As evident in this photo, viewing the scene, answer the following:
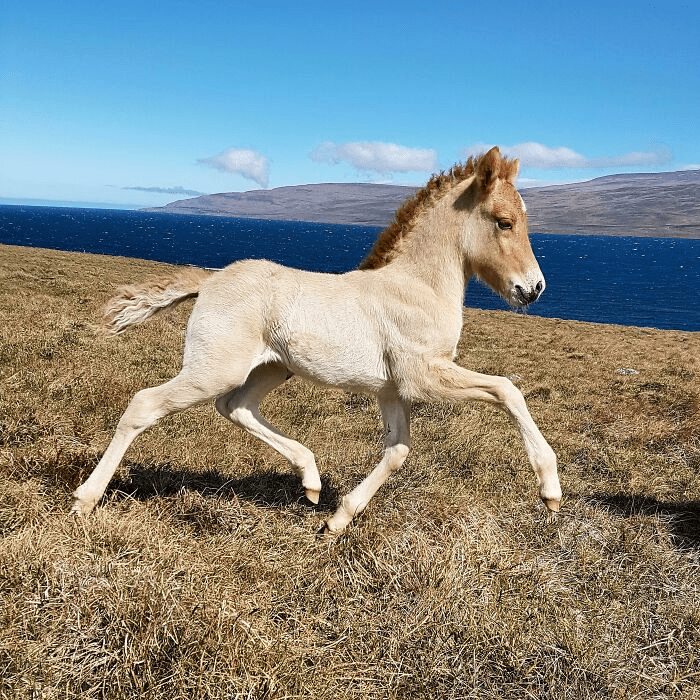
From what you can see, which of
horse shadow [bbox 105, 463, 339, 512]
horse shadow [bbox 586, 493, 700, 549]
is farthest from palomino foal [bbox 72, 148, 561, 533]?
horse shadow [bbox 586, 493, 700, 549]

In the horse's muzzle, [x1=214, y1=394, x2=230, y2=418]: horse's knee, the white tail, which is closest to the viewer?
the horse's muzzle

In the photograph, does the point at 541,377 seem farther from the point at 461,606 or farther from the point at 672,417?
the point at 461,606

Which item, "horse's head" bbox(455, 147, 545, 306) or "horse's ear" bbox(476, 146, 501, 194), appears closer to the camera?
"horse's ear" bbox(476, 146, 501, 194)

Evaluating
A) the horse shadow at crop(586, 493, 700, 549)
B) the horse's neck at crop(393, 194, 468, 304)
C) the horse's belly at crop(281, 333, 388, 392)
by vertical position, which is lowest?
Answer: the horse shadow at crop(586, 493, 700, 549)

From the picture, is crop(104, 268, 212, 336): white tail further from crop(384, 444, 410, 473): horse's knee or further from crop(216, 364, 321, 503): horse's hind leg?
crop(384, 444, 410, 473): horse's knee

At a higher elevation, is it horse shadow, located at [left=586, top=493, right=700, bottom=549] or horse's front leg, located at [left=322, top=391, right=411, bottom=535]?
horse's front leg, located at [left=322, top=391, right=411, bottom=535]

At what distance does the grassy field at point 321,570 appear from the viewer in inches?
127

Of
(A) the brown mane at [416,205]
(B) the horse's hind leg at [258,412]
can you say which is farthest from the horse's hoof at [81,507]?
(A) the brown mane at [416,205]

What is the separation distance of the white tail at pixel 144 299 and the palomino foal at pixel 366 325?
10mm

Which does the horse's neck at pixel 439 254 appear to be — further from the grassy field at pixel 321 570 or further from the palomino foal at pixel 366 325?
the grassy field at pixel 321 570

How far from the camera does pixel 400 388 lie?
4.96 m

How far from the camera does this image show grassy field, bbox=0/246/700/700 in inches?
127

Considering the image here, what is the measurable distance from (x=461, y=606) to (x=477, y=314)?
35.6 metres

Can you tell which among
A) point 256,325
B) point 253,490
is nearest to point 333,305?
point 256,325
